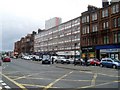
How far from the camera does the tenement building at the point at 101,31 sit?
6879 cm

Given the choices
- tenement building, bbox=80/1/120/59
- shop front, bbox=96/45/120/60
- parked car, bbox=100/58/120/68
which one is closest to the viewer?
parked car, bbox=100/58/120/68

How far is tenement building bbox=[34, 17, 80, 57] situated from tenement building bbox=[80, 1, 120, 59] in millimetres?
4458

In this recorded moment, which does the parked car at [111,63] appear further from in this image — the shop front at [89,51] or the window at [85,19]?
the window at [85,19]

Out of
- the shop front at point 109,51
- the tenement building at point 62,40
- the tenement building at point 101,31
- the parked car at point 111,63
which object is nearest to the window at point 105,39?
the tenement building at point 101,31

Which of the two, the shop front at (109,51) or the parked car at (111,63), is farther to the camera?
the shop front at (109,51)

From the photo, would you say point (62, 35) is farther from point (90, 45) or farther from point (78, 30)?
point (90, 45)

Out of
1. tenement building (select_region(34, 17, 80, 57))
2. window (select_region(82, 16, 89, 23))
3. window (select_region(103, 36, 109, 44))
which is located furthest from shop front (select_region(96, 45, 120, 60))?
window (select_region(82, 16, 89, 23))

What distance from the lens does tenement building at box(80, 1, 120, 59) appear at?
68794 millimetres

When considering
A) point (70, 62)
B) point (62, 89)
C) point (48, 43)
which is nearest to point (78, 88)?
point (62, 89)

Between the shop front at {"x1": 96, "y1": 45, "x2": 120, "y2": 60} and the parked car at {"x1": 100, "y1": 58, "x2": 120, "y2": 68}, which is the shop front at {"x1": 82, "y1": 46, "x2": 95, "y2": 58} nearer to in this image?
the shop front at {"x1": 96, "y1": 45, "x2": 120, "y2": 60}

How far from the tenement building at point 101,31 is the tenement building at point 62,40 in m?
4.46

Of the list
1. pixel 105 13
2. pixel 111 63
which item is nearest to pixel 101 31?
pixel 105 13

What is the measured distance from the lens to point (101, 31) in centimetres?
7494

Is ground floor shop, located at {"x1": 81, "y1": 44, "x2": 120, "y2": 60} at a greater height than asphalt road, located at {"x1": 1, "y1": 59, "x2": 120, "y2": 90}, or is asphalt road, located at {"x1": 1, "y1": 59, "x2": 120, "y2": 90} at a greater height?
ground floor shop, located at {"x1": 81, "y1": 44, "x2": 120, "y2": 60}
